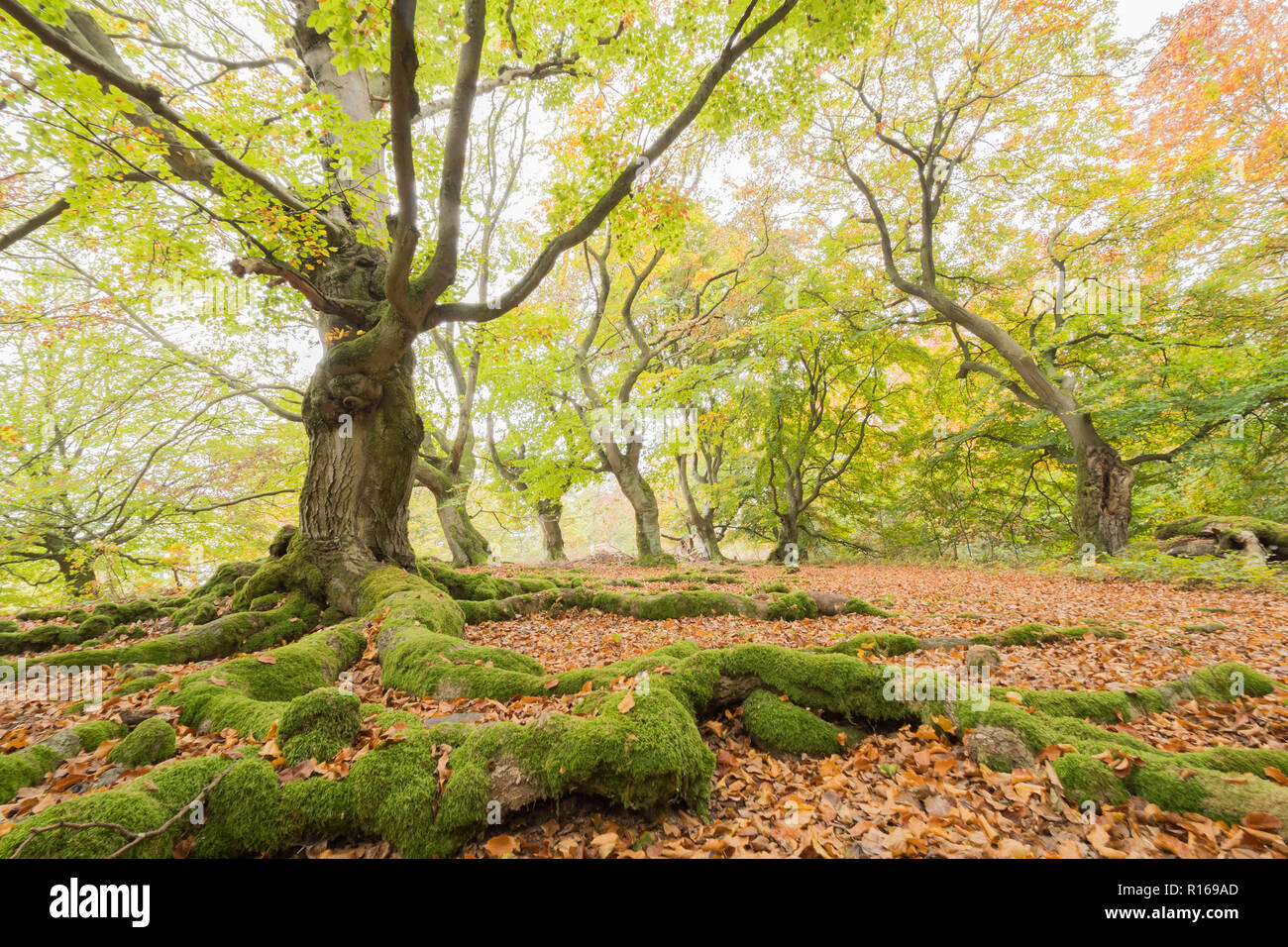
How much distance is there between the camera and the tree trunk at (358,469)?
6.39 metres

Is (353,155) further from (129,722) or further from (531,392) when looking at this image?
(531,392)

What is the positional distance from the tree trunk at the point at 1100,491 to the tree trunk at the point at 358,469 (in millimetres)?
15331

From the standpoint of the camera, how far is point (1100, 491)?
447 inches

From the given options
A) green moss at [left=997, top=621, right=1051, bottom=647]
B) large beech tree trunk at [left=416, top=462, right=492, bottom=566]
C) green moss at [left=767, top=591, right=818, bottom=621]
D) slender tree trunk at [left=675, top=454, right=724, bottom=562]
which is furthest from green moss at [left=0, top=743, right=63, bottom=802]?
slender tree trunk at [left=675, top=454, right=724, bottom=562]

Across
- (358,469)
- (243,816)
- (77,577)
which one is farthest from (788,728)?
(77,577)

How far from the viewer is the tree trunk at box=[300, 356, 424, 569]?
6.39m

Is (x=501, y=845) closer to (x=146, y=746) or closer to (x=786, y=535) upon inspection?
(x=146, y=746)

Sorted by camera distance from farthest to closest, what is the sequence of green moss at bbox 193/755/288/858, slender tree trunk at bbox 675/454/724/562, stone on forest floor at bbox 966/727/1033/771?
slender tree trunk at bbox 675/454/724/562, stone on forest floor at bbox 966/727/1033/771, green moss at bbox 193/755/288/858

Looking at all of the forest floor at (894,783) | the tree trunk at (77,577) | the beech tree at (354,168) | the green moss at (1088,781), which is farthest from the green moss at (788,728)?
the tree trunk at (77,577)

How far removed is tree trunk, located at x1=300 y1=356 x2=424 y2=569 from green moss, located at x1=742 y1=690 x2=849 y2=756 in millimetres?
5641

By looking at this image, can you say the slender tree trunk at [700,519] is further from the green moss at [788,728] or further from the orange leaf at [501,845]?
the orange leaf at [501,845]

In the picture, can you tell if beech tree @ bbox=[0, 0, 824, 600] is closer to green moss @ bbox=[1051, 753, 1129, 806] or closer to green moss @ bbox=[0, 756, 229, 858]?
green moss @ bbox=[0, 756, 229, 858]

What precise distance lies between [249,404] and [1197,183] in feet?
80.0

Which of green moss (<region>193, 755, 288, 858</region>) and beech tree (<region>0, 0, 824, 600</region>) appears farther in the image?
beech tree (<region>0, 0, 824, 600</region>)
